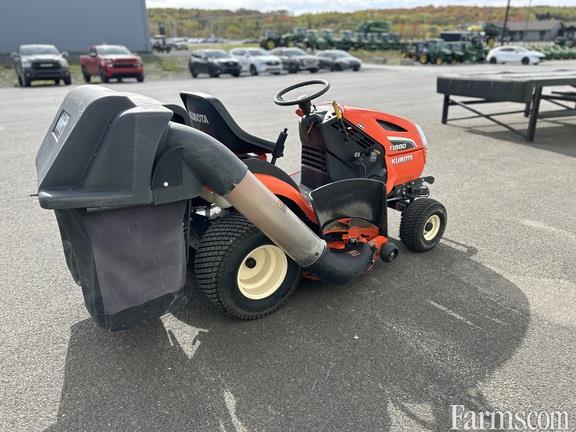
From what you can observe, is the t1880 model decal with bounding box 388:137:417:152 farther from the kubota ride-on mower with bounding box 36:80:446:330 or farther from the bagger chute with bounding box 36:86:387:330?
the bagger chute with bounding box 36:86:387:330

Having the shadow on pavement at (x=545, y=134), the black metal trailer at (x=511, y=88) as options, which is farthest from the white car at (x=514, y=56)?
the black metal trailer at (x=511, y=88)

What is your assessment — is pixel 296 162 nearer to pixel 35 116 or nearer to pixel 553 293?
pixel 553 293

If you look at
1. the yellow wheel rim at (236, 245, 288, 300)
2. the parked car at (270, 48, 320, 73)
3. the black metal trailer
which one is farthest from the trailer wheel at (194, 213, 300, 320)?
the parked car at (270, 48, 320, 73)

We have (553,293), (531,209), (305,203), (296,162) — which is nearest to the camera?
(305,203)

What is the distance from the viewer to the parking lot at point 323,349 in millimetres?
2156

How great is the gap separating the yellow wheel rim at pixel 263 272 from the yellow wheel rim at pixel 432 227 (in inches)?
59.6

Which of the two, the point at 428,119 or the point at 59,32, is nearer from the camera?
the point at 428,119

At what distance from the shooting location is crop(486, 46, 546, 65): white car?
3278 cm

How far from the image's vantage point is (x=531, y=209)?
194 inches

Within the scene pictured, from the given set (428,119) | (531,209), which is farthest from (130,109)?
(428,119)

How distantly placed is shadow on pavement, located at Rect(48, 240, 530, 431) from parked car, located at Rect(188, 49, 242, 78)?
2062 cm

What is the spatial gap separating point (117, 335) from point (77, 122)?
132 centimetres

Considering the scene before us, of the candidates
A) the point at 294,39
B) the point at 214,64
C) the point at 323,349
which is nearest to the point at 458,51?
the point at 294,39

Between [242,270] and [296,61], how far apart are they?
2357 cm
